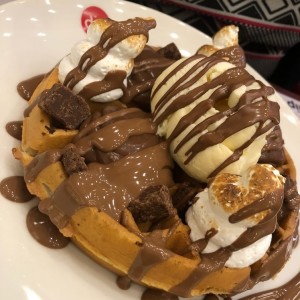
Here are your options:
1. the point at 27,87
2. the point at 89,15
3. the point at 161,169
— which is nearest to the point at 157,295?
the point at 161,169

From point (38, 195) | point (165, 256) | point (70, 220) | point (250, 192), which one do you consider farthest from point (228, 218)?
point (38, 195)

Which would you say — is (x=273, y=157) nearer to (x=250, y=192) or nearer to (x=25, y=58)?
(x=250, y=192)

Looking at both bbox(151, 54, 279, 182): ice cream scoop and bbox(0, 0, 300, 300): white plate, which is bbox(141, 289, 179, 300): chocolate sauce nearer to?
bbox(0, 0, 300, 300): white plate

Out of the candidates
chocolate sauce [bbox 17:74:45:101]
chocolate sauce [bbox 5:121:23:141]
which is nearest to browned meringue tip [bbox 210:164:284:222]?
chocolate sauce [bbox 5:121:23:141]

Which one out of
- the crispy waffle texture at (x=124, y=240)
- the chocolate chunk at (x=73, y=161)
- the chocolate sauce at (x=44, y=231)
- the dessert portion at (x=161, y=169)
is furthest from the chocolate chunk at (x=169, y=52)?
the chocolate sauce at (x=44, y=231)

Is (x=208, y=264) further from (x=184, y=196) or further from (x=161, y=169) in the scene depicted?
(x=161, y=169)

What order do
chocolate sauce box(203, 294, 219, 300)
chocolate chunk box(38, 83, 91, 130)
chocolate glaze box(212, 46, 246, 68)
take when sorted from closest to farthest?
chocolate chunk box(38, 83, 91, 130), chocolate sauce box(203, 294, 219, 300), chocolate glaze box(212, 46, 246, 68)
